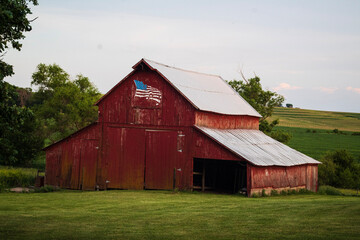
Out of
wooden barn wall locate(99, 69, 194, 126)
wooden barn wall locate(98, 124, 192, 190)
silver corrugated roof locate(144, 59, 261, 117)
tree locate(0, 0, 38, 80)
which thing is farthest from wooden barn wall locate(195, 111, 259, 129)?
tree locate(0, 0, 38, 80)

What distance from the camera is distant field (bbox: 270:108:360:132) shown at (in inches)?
4104

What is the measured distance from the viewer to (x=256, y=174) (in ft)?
99.0

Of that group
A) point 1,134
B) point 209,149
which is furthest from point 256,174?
point 1,134

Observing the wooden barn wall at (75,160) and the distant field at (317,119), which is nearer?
the wooden barn wall at (75,160)

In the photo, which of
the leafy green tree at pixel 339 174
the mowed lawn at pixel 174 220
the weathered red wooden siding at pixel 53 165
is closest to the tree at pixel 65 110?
the weathered red wooden siding at pixel 53 165

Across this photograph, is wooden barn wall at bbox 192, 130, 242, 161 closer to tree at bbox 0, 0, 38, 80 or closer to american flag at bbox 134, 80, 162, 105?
american flag at bbox 134, 80, 162, 105

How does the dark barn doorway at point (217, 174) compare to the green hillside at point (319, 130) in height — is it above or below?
below

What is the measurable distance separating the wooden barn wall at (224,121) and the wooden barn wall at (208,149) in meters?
1.17

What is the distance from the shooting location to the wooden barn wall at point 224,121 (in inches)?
1308

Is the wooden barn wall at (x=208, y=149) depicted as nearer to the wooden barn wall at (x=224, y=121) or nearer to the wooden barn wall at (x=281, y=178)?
the wooden barn wall at (x=224, y=121)

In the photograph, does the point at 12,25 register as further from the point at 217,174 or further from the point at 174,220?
the point at 217,174

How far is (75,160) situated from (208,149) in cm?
907

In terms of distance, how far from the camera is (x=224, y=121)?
36844 mm

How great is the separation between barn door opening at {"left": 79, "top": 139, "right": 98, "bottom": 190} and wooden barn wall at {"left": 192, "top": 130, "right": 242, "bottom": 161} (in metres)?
6.64
